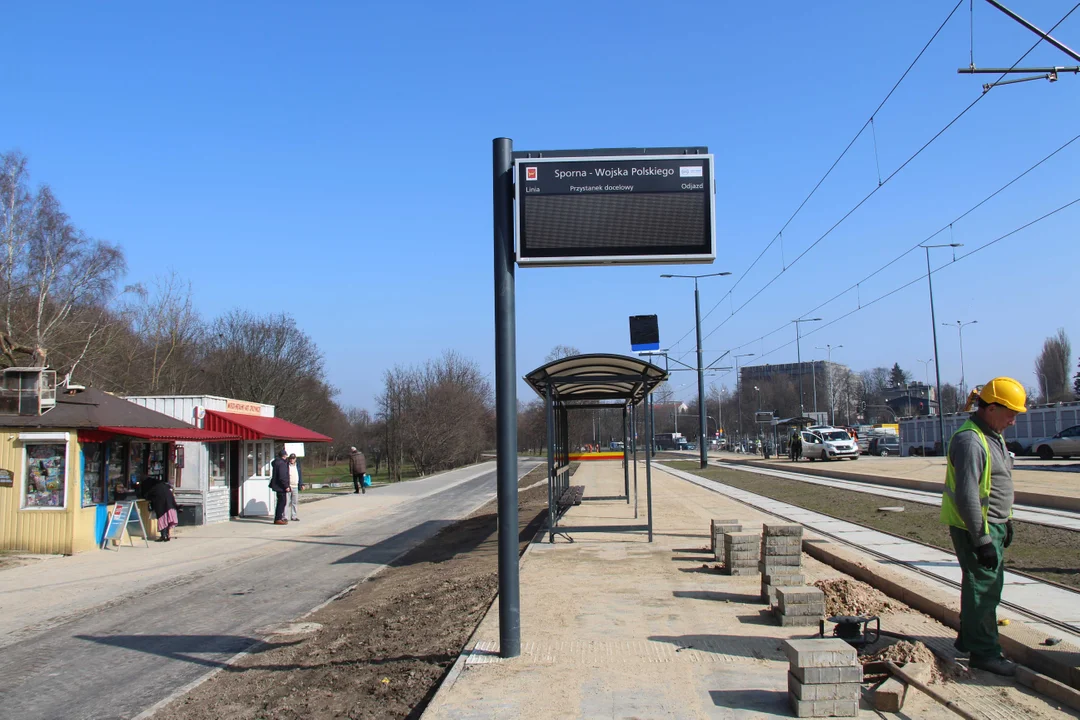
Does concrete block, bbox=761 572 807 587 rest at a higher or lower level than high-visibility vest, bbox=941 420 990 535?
lower

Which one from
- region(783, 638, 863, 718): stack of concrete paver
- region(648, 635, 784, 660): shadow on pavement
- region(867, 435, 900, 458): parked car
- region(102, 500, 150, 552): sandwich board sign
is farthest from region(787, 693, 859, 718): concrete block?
region(867, 435, 900, 458): parked car

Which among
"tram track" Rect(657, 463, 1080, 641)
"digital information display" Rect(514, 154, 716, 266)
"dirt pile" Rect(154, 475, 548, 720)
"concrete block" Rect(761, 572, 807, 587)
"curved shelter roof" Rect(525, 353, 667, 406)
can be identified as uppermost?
"digital information display" Rect(514, 154, 716, 266)

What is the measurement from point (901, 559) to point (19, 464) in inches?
582

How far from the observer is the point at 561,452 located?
2194 centimetres

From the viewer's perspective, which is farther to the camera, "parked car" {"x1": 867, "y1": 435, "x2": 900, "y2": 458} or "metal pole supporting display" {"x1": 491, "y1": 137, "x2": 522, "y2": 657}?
"parked car" {"x1": 867, "y1": 435, "x2": 900, "y2": 458}

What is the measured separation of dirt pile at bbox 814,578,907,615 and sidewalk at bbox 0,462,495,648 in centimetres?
837

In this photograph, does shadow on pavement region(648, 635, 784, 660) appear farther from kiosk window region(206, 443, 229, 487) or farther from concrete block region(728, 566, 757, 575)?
kiosk window region(206, 443, 229, 487)

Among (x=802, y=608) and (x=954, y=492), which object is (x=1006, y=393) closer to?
(x=954, y=492)

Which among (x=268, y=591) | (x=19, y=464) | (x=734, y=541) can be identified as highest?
(x=19, y=464)

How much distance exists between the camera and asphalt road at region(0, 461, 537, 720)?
675 cm

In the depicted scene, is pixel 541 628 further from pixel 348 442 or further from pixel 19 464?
pixel 348 442

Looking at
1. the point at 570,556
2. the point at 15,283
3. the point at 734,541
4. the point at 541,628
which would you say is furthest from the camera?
the point at 15,283

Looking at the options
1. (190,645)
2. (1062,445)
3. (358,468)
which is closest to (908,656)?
(190,645)

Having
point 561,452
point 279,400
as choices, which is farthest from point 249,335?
point 561,452
